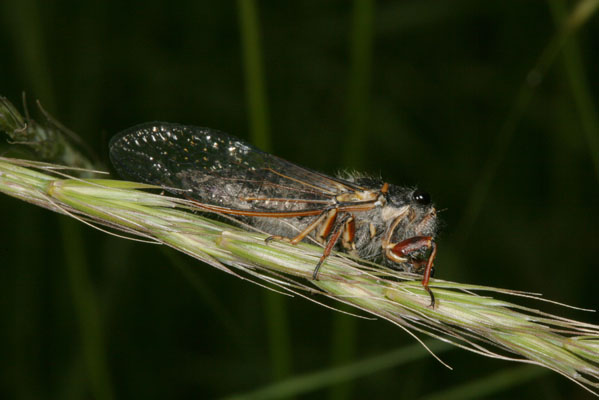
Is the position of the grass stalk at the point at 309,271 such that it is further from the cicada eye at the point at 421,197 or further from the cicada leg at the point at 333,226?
the cicada eye at the point at 421,197

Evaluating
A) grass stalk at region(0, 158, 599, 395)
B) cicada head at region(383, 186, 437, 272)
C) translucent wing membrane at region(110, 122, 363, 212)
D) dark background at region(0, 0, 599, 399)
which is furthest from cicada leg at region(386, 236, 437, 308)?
dark background at region(0, 0, 599, 399)

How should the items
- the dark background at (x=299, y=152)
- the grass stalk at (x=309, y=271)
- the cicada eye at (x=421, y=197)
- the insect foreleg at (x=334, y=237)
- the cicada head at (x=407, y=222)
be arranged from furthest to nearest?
the dark background at (x=299, y=152) < the cicada eye at (x=421, y=197) < the cicada head at (x=407, y=222) < the insect foreleg at (x=334, y=237) < the grass stalk at (x=309, y=271)

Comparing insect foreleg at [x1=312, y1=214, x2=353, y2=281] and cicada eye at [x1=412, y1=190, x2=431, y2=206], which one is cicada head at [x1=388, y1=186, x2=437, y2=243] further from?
insect foreleg at [x1=312, y1=214, x2=353, y2=281]

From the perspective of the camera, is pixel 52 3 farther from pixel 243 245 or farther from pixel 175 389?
pixel 243 245

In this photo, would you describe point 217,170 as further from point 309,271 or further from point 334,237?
point 309,271

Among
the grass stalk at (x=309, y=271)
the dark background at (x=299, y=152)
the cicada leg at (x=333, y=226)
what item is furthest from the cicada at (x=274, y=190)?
the dark background at (x=299, y=152)

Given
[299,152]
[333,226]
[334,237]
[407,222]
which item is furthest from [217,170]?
[299,152]

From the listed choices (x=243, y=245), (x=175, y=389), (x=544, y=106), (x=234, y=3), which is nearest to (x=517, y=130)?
(x=544, y=106)
